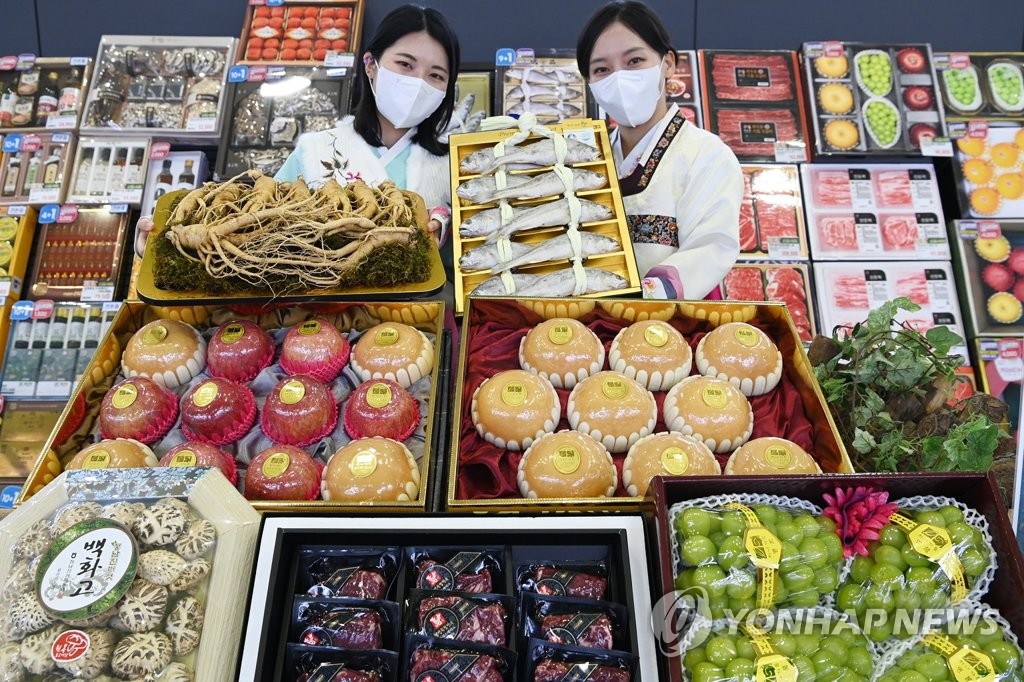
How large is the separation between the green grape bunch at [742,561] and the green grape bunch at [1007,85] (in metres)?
4.17

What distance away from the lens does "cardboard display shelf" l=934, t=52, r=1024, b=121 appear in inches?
170

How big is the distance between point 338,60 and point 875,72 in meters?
3.24

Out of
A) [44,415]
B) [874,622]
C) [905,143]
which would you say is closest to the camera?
[874,622]

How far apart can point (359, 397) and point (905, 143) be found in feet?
12.2

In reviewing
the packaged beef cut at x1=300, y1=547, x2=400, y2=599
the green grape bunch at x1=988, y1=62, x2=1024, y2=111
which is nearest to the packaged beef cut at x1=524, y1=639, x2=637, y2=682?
the packaged beef cut at x1=300, y1=547, x2=400, y2=599

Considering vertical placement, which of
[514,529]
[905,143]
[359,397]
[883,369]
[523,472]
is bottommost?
[514,529]

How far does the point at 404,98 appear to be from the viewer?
10.8ft

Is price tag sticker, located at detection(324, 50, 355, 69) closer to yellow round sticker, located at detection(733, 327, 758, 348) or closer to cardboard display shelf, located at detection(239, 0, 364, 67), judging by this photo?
cardboard display shelf, located at detection(239, 0, 364, 67)

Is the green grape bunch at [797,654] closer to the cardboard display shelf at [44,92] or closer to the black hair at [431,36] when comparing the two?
the black hair at [431,36]

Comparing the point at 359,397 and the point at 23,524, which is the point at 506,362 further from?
the point at 23,524

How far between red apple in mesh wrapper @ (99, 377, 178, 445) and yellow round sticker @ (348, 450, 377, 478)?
0.64m

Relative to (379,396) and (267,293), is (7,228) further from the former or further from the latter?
(379,396)

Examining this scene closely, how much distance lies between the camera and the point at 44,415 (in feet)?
12.4

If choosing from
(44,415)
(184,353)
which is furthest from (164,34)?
(184,353)
